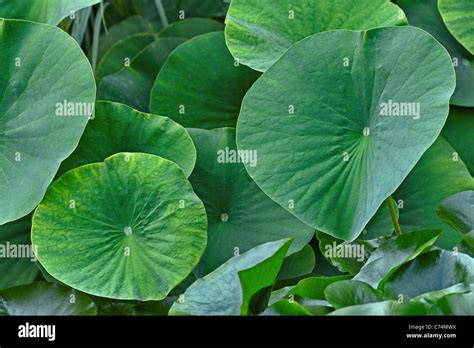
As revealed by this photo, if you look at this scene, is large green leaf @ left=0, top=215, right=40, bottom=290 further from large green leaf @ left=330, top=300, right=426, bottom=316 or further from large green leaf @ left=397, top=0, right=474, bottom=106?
large green leaf @ left=397, top=0, right=474, bottom=106

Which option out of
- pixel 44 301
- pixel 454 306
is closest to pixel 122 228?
pixel 44 301

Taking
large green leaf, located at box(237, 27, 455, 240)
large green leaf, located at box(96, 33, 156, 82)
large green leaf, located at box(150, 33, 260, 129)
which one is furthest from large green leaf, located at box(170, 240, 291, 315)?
large green leaf, located at box(96, 33, 156, 82)

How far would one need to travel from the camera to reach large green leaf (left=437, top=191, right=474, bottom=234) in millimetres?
1068

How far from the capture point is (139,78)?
1412 millimetres

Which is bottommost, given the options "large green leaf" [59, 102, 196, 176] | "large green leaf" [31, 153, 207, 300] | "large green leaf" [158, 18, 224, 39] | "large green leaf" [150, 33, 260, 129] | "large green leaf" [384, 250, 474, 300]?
"large green leaf" [384, 250, 474, 300]

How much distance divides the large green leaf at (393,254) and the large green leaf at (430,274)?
1 centimetres

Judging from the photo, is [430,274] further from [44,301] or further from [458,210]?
[44,301]

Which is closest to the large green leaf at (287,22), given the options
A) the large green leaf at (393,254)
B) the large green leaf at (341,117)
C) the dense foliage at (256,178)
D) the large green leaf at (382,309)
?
the dense foliage at (256,178)

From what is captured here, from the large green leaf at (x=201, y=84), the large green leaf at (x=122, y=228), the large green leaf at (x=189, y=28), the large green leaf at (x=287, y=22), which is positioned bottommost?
the large green leaf at (x=122, y=228)

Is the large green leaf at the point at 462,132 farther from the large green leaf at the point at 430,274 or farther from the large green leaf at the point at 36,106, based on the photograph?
the large green leaf at the point at 36,106

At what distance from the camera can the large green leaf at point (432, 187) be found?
118 centimetres

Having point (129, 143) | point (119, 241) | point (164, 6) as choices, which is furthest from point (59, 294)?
point (164, 6)

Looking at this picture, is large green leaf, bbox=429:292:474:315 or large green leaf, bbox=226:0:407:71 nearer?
large green leaf, bbox=429:292:474:315

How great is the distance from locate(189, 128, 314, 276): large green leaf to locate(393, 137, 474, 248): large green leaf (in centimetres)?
17
